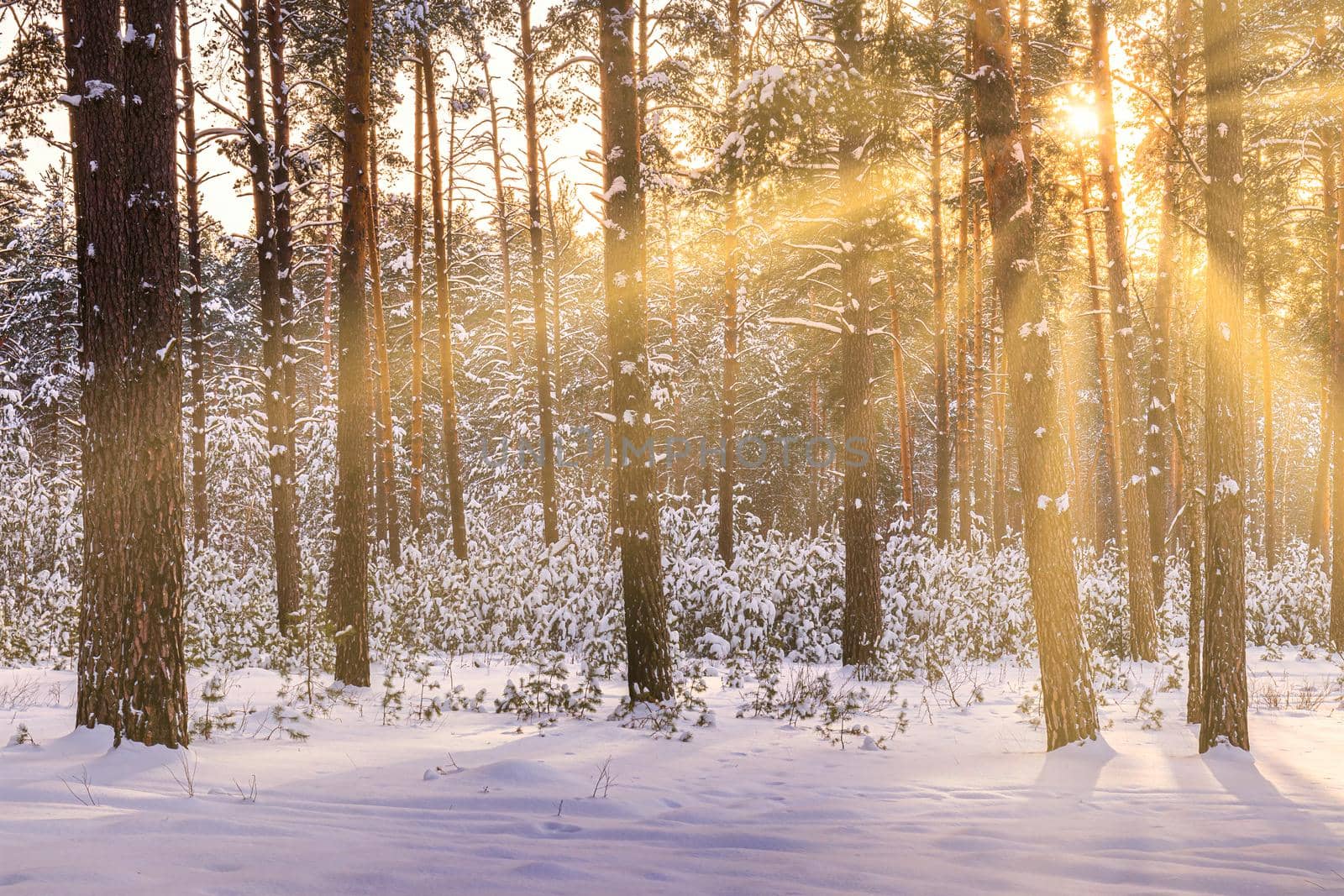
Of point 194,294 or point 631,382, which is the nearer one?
point 631,382

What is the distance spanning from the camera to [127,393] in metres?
5.36

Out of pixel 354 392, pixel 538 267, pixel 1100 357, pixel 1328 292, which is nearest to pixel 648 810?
pixel 354 392

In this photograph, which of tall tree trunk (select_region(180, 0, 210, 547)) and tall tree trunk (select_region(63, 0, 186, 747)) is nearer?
tall tree trunk (select_region(63, 0, 186, 747))

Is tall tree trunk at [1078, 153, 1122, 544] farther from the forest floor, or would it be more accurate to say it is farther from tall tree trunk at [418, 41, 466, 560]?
tall tree trunk at [418, 41, 466, 560]

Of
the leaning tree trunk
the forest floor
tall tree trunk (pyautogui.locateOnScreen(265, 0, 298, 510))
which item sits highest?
tall tree trunk (pyautogui.locateOnScreen(265, 0, 298, 510))

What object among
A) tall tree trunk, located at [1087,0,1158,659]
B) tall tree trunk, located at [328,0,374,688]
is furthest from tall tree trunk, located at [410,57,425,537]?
tall tree trunk, located at [1087,0,1158,659]

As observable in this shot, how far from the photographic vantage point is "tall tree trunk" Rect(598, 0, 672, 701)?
300 inches

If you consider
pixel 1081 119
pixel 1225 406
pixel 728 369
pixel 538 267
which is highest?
pixel 1081 119

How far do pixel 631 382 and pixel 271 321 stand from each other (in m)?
7.56

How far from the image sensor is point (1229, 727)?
20.6ft

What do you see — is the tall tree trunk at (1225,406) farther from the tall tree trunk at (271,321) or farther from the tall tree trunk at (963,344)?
the tall tree trunk at (271,321)

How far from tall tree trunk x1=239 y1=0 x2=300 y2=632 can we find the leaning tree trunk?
10289mm

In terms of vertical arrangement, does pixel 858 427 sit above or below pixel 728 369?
below

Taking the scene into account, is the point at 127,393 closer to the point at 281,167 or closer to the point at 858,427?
the point at 858,427
